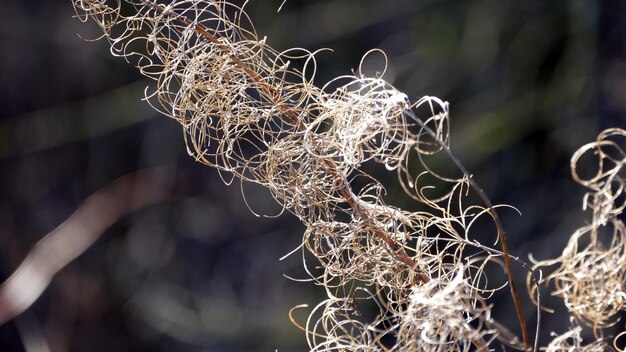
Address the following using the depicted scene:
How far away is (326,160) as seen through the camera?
38cm

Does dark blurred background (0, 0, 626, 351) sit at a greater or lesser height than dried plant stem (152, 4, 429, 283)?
lesser

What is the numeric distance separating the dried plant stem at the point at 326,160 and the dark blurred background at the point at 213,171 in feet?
4.47

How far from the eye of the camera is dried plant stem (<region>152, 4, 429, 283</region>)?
1.20ft

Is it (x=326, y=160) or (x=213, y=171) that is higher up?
(x=326, y=160)

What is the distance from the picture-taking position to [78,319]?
1.98m

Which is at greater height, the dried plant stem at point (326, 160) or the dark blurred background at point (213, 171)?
the dried plant stem at point (326, 160)

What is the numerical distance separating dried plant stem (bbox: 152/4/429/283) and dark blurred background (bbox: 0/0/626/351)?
4.47 feet

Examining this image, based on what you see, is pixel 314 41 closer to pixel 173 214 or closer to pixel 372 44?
pixel 372 44

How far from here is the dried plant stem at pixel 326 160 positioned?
0.37m

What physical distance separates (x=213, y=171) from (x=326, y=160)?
5.08ft

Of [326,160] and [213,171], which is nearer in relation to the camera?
[326,160]

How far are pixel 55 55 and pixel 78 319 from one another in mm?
614

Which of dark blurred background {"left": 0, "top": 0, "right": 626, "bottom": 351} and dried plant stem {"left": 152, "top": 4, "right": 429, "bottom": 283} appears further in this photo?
dark blurred background {"left": 0, "top": 0, "right": 626, "bottom": 351}

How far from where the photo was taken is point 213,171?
6.28 feet
